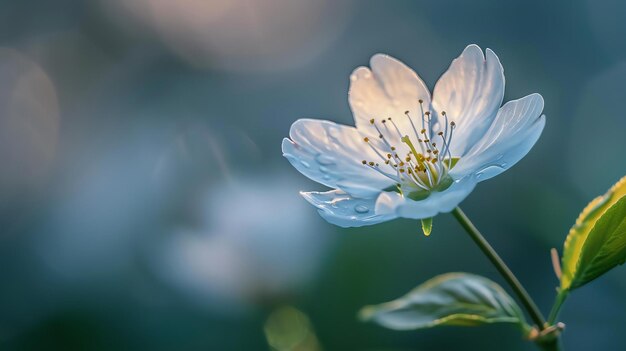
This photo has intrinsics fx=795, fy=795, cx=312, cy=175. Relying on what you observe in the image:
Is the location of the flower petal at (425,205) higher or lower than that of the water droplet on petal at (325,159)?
lower

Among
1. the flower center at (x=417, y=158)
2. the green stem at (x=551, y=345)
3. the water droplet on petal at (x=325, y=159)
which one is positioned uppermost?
the water droplet on petal at (x=325, y=159)

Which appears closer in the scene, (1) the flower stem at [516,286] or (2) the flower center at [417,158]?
(1) the flower stem at [516,286]

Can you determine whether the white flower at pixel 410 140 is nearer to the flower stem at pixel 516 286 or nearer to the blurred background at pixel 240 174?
the flower stem at pixel 516 286

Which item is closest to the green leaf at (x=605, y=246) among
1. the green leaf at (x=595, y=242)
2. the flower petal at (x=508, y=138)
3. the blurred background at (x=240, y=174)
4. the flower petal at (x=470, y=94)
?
the green leaf at (x=595, y=242)

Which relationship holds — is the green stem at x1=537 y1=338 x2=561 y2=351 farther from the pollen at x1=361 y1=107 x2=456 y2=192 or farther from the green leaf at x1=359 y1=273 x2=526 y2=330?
the pollen at x1=361 y1=107 x2=456 y2=192

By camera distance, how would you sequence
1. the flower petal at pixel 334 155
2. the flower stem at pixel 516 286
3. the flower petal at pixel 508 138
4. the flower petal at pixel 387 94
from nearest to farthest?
1. the flower stem at pixel 516 286
2. the flower petal at pixel 508 138
3. the flower petal at pixel 334 155
4. the flower petal at pixel 387 94

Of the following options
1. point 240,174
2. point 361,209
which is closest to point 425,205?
point 361,209

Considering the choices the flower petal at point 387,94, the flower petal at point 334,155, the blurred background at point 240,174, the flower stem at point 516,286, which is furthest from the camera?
the blurred background at point 240,174

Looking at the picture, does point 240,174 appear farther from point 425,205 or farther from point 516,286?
point 516,286
